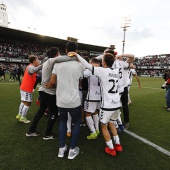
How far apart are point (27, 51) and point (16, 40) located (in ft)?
16.4

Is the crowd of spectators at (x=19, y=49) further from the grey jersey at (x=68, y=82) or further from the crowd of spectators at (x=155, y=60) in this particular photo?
the grey jersey at (x=68, y=82)

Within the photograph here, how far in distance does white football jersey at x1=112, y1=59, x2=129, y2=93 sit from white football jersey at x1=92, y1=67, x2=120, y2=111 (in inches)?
39.7

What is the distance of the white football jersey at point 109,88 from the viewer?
9.33ft

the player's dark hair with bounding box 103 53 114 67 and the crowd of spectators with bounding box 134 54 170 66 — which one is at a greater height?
the crowd of spectators with bounding box 134 54 170 66

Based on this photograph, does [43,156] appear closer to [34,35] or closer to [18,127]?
[18,127]

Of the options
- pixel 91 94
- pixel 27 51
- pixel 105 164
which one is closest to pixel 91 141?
pixel 105 164

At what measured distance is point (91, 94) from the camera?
359cm

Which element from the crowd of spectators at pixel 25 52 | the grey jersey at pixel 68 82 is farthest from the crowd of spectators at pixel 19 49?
the grey jersey at pixel 68 82

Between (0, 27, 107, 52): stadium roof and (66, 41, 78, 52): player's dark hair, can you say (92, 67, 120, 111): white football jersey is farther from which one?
(0, 27, 107, 52): stadium roof

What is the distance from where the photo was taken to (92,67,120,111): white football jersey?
2.84m

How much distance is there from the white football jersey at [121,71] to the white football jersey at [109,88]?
1008 mm

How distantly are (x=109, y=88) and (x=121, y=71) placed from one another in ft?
4.09

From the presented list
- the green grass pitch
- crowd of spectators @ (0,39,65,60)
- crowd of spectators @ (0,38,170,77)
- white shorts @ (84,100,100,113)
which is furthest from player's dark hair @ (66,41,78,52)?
crowd of spectators @ (0,39,65,60)

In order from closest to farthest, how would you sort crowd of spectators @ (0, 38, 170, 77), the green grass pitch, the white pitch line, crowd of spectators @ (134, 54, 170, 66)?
the green grass pitch, the white pitch line, crowd of spectators @ (0, 38, 170, 77), crowd of spectators @ (134, 54, 170, 66)
